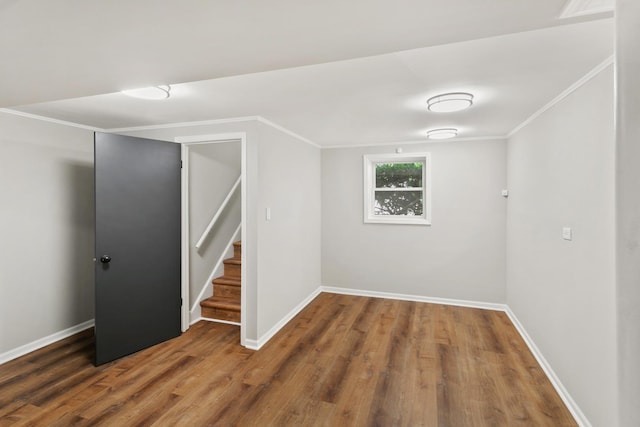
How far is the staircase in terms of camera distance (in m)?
3.79

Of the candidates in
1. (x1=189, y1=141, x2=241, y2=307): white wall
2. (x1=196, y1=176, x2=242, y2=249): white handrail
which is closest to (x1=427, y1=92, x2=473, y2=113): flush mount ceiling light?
(x1=189, y1=141, x2=241, y2=307): white wall

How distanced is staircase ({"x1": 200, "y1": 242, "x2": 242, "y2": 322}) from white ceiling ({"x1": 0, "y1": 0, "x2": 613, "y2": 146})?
207 cm

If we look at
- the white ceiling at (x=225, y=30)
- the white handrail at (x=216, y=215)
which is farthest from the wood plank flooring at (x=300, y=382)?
the white ceiling at (x=225, y=30)

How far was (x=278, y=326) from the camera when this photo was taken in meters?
3.58

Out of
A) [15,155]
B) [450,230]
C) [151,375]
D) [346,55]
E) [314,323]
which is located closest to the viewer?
[346,55]

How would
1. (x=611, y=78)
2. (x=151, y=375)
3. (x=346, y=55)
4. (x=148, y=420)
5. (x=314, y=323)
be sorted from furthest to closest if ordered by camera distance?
(x=314, y=323) → (x=151, y=375) → (x=148, y=420) → (x=611, y=78) → (x=346, y=55)

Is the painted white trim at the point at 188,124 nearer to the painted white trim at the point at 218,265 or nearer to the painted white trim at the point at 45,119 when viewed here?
the painted white trim at the point at 45,119

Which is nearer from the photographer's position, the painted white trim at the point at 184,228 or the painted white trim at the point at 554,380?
the painted white trim at the point at 554,380

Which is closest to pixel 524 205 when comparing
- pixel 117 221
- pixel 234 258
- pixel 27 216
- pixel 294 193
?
pixel 294 193

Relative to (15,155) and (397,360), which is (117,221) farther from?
(397,360)

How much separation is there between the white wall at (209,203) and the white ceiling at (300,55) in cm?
94

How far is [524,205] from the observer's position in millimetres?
3320

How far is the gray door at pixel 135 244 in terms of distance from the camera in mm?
2846

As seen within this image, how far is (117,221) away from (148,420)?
5.60ft
